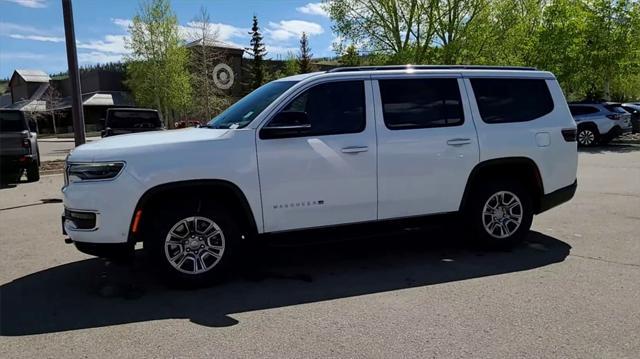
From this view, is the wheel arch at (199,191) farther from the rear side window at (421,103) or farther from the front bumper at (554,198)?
the front bumper at (554,198)

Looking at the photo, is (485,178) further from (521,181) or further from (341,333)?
(341,333)

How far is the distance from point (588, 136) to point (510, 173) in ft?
52.9

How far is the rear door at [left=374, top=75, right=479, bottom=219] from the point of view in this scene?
543 cm

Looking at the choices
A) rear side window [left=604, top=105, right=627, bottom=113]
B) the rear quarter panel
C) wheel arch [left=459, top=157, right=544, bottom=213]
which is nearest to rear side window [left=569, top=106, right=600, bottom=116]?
rear side window [left=604, top=105, right=627, bottom=113]

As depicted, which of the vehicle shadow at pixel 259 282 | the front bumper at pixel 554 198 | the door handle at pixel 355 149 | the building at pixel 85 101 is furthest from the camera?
the building at pixel 85 101

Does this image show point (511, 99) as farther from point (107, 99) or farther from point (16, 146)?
point (107, 99)

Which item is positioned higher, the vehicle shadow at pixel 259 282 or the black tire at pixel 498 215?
the black tire at pixel 498 215

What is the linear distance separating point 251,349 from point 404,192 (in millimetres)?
2483

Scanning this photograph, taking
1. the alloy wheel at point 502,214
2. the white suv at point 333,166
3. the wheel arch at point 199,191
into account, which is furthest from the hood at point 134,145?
the alloy wheel at point 502,214

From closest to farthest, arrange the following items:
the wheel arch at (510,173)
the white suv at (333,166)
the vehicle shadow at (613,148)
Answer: the white suv at (333,166) < the wheel arch at (510,173) < the vehicle shadow at (613,148)

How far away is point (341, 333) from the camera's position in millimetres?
3924

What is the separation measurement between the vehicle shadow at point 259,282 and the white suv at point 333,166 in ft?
1.12

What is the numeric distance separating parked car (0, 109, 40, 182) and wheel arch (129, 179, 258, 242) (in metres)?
9.76

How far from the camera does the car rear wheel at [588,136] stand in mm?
19984
